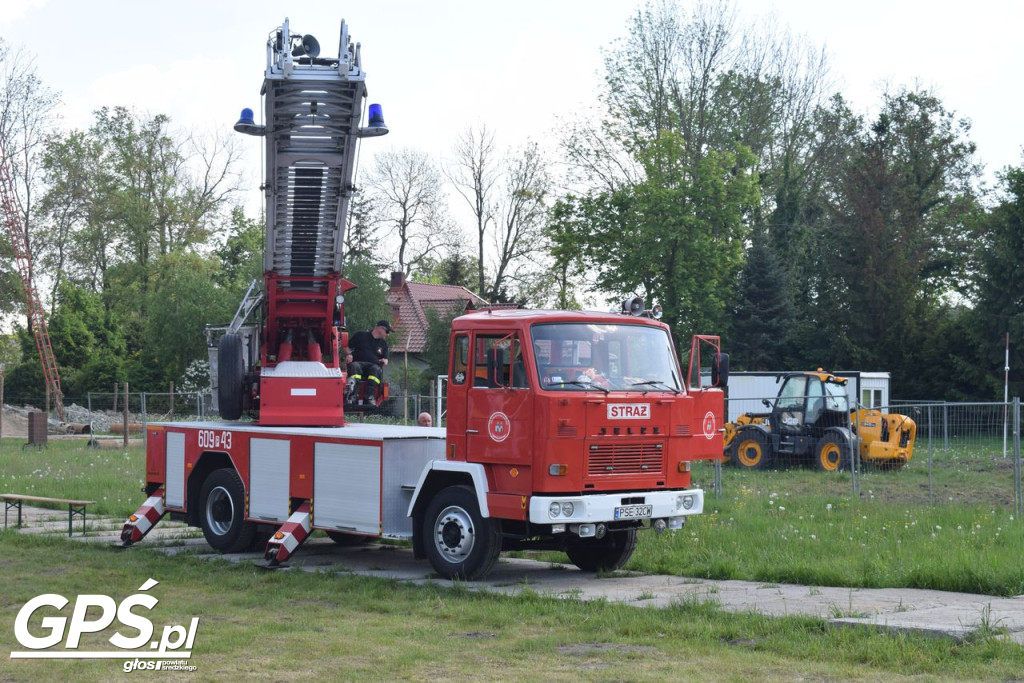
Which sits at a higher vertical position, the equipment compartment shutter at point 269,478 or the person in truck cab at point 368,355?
the person in truck cab at point 368,355

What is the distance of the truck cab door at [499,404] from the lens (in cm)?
1146

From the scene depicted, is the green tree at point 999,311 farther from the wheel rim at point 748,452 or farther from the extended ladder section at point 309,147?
the extended ladder section at point 309,147

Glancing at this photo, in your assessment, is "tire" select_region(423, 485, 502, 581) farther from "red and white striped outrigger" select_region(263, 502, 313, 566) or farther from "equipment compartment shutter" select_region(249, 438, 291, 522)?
"equipment compartment shutter" select_region(249, 438, 291, 522)

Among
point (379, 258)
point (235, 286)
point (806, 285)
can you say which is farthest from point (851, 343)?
point (235, 286)

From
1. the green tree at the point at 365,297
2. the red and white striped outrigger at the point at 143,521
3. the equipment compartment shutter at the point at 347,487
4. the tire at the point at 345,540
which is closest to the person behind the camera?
the equipment compartment shutter at the point at 347,487

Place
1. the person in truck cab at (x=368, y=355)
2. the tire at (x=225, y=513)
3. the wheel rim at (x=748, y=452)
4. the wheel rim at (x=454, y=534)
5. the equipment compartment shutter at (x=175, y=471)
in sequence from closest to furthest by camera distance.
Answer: the wheel rim at (x=454, y=534)
the tire at (x=225, y=513)
the equipment compartment shutter at (x=175, y=471)
the person in truck cab at (x=368, y=355)
the wheel rim at (x=748, y=452)

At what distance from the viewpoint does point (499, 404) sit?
11672mm

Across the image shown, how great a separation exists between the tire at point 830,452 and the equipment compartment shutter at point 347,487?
16.1 metres

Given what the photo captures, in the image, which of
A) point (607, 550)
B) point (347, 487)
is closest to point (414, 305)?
point (347, 487)

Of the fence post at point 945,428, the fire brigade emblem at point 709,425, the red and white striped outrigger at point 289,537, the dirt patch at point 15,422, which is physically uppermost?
the fire brigade emblem at point 709,425

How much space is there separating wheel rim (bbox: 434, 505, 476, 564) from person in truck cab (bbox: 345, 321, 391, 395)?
4.34m

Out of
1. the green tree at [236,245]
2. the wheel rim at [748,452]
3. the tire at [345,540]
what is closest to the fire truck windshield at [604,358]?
the tire at [345,540]
